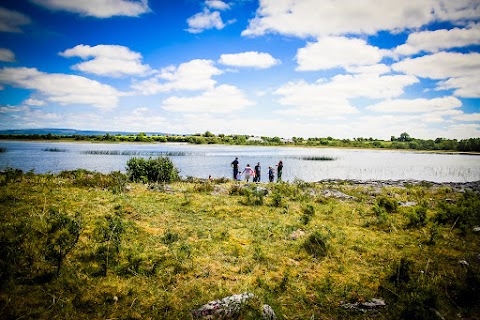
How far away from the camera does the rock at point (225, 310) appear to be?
219 inches

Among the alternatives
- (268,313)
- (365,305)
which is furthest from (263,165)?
(268,313)

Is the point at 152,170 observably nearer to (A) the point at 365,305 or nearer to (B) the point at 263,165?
(A) the point at 365,305

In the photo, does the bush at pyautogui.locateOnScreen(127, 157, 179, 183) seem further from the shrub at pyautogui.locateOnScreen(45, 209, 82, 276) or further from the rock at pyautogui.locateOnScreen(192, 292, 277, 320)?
the rock at pyautogui.locateOnScreen(192, 292, 277, 320)

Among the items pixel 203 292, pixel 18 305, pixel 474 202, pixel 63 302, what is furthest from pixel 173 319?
pixel 474 202

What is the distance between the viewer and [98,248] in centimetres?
759

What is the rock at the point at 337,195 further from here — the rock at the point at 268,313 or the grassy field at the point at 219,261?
the rock at the point at 268,313

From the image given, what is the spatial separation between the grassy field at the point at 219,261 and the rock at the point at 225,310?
0.25 meters

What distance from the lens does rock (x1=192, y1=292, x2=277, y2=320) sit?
5.56 metres

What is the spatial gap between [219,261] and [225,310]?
2207mm

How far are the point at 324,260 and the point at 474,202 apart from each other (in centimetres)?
1047

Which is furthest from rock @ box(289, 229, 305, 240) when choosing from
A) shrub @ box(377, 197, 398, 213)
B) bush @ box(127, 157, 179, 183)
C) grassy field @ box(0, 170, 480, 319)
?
bush @ box(127, 157, 179, 183)

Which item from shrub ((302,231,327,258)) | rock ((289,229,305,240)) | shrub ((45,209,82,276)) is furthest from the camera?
rock ((289,229,305,240))

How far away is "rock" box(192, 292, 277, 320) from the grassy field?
0.25 metres

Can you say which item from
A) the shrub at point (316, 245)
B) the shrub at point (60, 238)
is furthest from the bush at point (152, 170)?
the shrub at point (316, 245)
